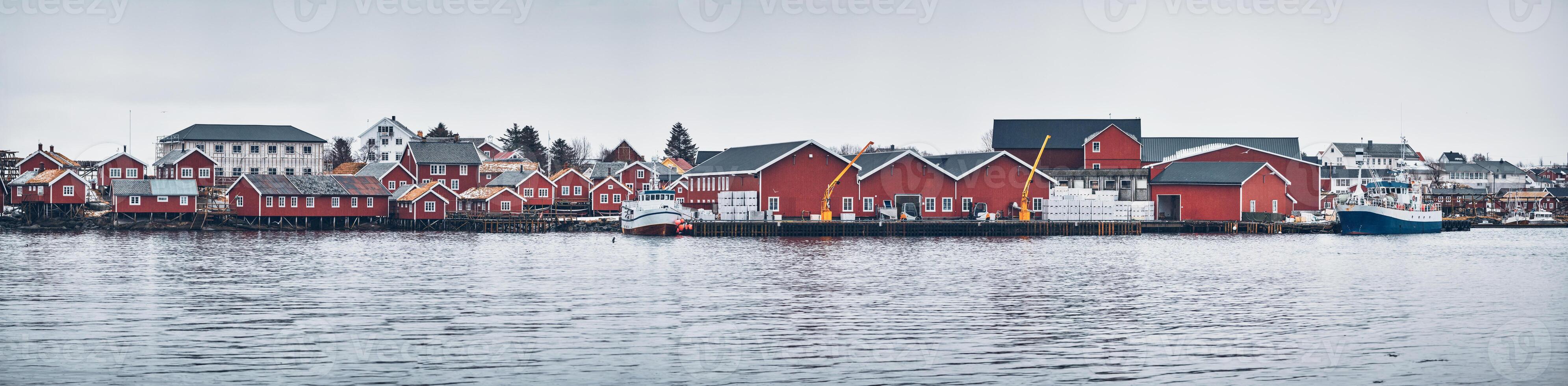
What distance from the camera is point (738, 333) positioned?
22.0 m

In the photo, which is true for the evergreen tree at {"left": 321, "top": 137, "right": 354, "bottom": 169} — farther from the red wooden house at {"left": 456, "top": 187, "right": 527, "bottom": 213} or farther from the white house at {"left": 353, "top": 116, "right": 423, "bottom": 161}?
the red wooden house at {"left": 456, "top": 187, "right": 527, "bottom": 213}

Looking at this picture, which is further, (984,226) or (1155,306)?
(984,226)

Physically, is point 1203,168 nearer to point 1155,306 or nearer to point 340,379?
point 1155,306

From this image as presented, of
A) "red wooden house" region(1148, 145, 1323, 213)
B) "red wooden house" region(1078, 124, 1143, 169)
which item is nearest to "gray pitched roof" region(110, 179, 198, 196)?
"red wooden house" region(1078, 124, 1143, 169)

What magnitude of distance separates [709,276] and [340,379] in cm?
1805

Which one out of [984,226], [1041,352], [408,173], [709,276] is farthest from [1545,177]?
[1041,352]

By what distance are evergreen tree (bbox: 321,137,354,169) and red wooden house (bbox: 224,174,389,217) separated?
42698 mm

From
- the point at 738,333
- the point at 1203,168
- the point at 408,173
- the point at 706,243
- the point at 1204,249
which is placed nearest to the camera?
the point at 738,333

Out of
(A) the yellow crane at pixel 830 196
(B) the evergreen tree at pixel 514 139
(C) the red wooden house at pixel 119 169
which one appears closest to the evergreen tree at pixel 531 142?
(B) the evergreen tree at pixel 514 139

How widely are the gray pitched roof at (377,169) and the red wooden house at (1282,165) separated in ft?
155

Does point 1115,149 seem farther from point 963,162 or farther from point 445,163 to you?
point 445,163

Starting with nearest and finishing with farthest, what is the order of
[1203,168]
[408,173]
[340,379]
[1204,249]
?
1. [340,379]
2. [1204,249]
3. [1203,168]
4. [408,173]

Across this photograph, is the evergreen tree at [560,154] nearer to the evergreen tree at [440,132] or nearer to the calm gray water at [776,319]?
the evergreen tree at [440,132]

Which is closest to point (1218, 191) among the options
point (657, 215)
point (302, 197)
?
point (657, 215)
